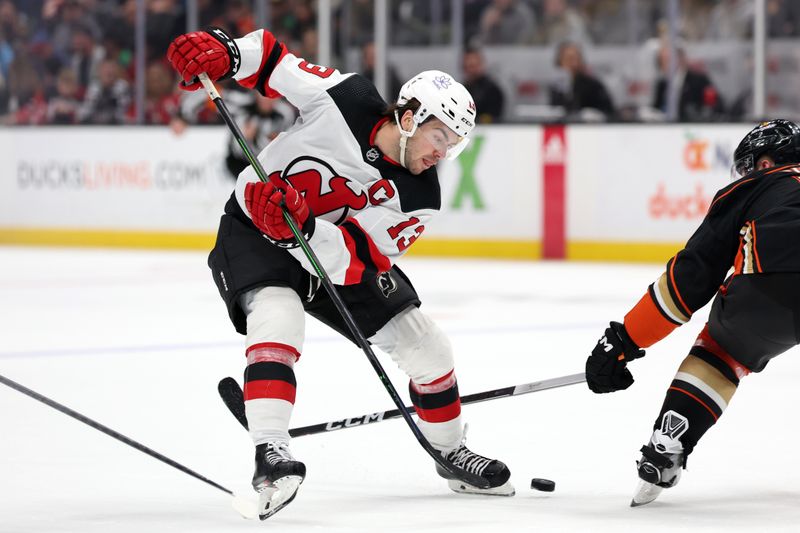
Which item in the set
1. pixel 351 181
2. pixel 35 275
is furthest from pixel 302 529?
pixel 35 275

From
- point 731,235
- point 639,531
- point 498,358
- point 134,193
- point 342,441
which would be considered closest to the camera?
point 639,531

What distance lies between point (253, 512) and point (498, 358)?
238 cm

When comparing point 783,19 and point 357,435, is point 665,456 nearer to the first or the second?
point 357,435

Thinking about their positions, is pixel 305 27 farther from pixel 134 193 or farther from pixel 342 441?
pixel 342 441

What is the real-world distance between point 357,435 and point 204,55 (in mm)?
1139

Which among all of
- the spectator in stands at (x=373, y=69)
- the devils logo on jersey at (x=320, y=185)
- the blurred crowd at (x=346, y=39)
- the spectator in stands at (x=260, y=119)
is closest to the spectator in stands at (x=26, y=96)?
the blurred crowd at (x=346, y=39)

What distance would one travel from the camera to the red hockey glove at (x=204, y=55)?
2.90m

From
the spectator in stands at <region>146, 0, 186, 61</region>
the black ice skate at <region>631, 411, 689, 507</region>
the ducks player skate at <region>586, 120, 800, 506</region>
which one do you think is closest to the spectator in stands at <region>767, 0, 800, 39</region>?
the spectator in stands at <region>146, 0, 186, 61</region>

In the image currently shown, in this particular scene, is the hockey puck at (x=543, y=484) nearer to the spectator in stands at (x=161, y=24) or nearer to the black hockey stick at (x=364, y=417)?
the black hockey stick at (x=364, y=417)

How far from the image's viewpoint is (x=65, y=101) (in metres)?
10.4

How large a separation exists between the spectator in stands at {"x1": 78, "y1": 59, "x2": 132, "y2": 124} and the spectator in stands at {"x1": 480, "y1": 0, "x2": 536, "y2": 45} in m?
2.67

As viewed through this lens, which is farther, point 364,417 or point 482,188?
point 482,188

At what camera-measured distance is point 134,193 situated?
32.2 feet

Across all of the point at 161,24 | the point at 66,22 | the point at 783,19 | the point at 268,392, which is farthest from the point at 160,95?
the point at 268,392
